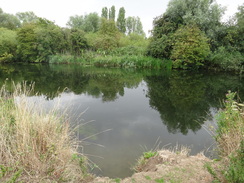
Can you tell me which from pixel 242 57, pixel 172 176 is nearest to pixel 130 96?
pixel 172 176

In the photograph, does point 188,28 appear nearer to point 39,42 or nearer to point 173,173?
point 173,173

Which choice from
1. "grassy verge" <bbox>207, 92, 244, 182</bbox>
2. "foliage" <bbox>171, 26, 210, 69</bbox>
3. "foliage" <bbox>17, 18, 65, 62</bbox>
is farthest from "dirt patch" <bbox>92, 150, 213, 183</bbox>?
"foliage" <bbox>17, 18, 65, 62</bbox>

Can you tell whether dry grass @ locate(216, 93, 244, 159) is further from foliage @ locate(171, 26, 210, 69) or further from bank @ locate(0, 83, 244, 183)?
foliage @ locate(171, 26, 210, 69)

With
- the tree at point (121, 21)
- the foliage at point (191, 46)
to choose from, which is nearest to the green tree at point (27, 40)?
the foliage at point (191, 46)

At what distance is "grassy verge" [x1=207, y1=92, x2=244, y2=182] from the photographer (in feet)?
6.40

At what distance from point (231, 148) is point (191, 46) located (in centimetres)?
1473

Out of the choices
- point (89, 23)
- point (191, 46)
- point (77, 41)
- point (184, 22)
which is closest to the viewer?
point (191, 46)

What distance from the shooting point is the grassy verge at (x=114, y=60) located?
20.4 meters

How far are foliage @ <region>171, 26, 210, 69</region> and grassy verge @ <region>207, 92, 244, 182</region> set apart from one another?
13733 mm

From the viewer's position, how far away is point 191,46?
15.9 metres

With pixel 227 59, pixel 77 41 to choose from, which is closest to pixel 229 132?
pixel 227 59

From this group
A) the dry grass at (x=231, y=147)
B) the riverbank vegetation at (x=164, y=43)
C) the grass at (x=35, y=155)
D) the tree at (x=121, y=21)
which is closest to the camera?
the dry grass at (x=231, y=147)

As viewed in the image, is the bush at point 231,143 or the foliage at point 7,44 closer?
the bush at point 231,143

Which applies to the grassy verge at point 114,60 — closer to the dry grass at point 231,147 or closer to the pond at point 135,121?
the pond at point 135,121
